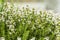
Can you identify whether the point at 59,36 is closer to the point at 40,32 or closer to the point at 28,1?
the point at 40,32

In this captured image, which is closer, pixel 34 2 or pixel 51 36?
pixel 51 36

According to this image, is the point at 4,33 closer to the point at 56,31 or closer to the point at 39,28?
the point at 39,28

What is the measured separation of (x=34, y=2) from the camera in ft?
8.07

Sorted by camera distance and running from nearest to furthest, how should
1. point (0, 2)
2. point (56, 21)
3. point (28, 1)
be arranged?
1. point (56, 21)
2. point (0, 2)
3. point (28, 1)

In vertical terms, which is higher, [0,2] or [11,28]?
[0,2]

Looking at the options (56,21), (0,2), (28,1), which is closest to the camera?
(56,21)

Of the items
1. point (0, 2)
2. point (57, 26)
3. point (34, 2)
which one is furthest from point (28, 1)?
point (57, 26)

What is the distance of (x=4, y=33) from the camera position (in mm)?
1338

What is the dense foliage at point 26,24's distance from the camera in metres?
1.35

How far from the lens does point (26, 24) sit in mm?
1354

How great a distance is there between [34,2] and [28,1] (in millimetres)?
78

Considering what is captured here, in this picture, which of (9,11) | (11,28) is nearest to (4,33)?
(11,28)

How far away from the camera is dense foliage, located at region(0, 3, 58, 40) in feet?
4.44

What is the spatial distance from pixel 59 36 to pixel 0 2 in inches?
20.4
